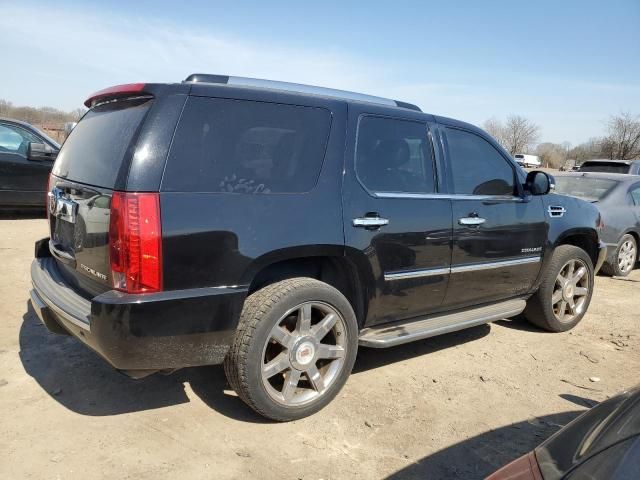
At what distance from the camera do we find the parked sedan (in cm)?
745

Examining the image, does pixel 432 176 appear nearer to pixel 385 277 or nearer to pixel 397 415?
pixel 385 277

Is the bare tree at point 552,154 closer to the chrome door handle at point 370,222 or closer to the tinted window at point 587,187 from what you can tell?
the tinted window at point 587,187

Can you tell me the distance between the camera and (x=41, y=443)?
2756mm

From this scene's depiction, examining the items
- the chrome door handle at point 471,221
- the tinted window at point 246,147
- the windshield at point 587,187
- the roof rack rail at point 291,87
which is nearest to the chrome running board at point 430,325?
the chrome door handle at point 471,221

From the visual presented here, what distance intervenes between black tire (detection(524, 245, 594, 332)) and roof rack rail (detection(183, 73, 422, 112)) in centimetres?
203

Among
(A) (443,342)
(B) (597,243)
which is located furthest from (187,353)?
(B) (597,243)

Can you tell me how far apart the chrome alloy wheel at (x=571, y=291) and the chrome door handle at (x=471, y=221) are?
1.40 m

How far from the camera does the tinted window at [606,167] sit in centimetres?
1191

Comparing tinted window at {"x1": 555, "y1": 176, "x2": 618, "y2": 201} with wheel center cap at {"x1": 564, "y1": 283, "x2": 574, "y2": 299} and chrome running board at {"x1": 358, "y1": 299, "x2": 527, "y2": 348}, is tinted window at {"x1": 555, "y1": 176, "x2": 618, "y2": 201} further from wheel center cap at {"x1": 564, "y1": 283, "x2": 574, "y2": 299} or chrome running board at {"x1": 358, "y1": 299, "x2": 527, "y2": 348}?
chrome running board at {"x1": 358, "y1": 299, "x2": 527, "y2": 348}

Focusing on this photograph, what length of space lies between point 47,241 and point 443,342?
328 centimetres

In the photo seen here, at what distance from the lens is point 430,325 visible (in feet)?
12.3

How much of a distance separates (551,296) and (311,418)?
110 inches

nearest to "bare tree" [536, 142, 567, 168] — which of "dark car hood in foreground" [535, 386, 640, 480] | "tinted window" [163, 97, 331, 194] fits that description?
"tinted window" [163, 97, 331, 194]

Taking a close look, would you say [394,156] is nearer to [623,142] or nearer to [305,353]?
[305,353]
